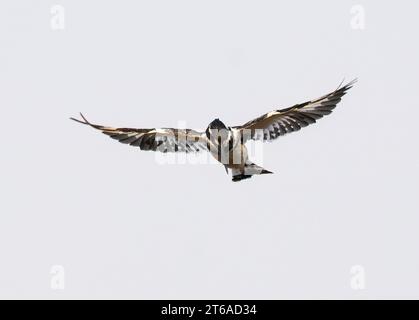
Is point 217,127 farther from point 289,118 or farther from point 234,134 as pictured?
point 289,118

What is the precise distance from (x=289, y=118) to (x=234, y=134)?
1.34 metres

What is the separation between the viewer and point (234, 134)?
26.5 metres

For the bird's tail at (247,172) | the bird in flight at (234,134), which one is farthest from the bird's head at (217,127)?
the bird's tail at (247,172)

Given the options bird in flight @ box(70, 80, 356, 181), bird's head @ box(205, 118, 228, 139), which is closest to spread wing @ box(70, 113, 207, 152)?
bird in flight @ box(70, 80, 356, 181)

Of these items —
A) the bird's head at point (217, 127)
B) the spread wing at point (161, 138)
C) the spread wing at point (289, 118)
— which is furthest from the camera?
the spread wing at point (161, 138)

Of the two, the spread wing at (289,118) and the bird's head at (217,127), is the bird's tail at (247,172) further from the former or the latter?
the bird's head at (217,127)

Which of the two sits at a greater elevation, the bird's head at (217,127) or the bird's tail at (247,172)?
the bird's head at (217,127)

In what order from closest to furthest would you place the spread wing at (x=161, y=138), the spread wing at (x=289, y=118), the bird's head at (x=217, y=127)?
the bird's head at (x=217, y=127), the spread wing at (x=289, y=118), the spread wing at (x=161, y=138)

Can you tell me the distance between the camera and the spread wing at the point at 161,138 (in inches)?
1073

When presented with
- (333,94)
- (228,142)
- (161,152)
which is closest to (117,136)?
(161,152)

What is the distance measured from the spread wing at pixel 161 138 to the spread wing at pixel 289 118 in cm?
107

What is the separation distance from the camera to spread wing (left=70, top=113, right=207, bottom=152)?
27.2m
